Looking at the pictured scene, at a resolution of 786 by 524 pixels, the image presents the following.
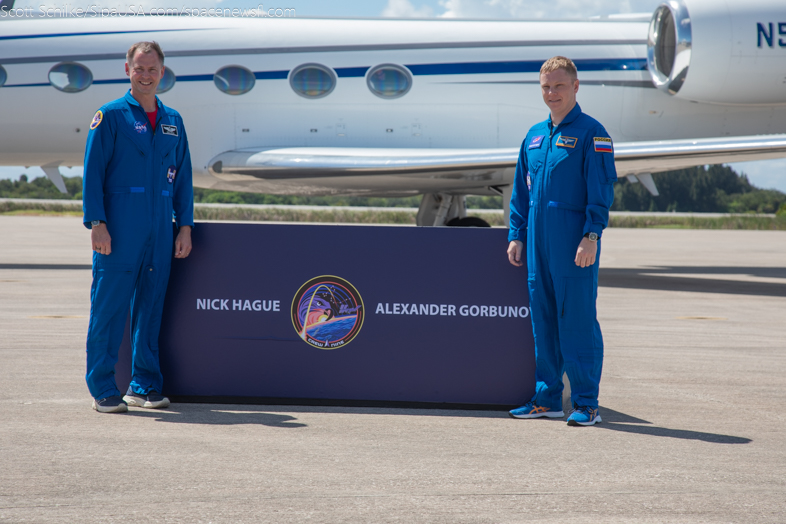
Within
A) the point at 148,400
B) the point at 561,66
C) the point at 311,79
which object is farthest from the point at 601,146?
the point at 311,79

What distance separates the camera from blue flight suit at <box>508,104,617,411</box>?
4039 mm

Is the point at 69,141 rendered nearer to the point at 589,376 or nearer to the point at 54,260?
the point at 54,260

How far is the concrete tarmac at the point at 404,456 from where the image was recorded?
271cm

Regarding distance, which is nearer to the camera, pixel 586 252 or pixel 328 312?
pixel 586 252

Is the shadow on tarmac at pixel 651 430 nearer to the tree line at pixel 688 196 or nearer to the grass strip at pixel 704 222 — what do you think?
the grass strip at pixel 704 222

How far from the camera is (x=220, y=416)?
409 cm

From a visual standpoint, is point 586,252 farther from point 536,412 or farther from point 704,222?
point 704,222

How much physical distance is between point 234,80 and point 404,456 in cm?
901

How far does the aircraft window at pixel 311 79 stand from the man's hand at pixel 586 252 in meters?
8.08

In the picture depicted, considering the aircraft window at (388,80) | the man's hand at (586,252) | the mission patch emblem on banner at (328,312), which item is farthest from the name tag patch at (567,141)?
the aircraft window at (388,80)

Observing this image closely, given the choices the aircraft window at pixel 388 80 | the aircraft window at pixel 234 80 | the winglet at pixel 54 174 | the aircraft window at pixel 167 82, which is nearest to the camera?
the aircraft window at pixel 167 82

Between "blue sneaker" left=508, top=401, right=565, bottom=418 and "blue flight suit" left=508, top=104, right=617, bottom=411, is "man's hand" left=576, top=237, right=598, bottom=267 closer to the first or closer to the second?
"blue flight suit" left=508, top=104, right=617, bottom=411

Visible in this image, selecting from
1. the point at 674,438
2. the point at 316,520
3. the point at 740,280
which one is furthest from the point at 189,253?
the point at 740,280

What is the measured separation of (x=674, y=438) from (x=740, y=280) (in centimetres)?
1054
